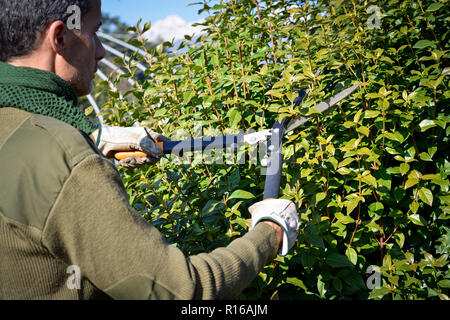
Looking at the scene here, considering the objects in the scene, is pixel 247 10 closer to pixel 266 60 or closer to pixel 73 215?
pixel 266 60

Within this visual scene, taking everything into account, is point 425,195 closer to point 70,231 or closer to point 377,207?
point 377,207

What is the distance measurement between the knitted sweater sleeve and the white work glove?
1.32 feet

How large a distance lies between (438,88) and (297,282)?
4.52 feet

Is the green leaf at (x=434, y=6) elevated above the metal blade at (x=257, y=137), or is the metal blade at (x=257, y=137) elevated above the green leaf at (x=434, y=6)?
the green leaf at (x=434, y=6)

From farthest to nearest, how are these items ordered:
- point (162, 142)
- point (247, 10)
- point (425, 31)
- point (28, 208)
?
point (247, 10), point (425, 31), point (162, 142), point (28, 208)

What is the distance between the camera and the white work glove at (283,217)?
4.83 feet

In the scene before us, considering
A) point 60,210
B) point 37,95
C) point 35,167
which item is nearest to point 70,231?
point 60,210

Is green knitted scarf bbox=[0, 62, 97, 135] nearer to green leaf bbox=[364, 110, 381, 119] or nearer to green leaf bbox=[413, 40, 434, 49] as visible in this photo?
green leaf bbox=[364, 110, 381, 119]

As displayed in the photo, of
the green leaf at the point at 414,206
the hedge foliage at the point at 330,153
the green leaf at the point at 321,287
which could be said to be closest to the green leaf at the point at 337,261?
the hedge foliage at the point at 330,153

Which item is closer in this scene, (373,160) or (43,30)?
(43,30)

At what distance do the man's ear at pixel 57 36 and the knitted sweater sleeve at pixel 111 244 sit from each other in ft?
1.42

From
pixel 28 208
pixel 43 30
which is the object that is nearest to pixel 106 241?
pixel 28 208

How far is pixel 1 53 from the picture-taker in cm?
130

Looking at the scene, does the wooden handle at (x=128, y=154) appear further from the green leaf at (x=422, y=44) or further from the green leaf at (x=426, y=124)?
the green leaf at (x=422, y=44)
